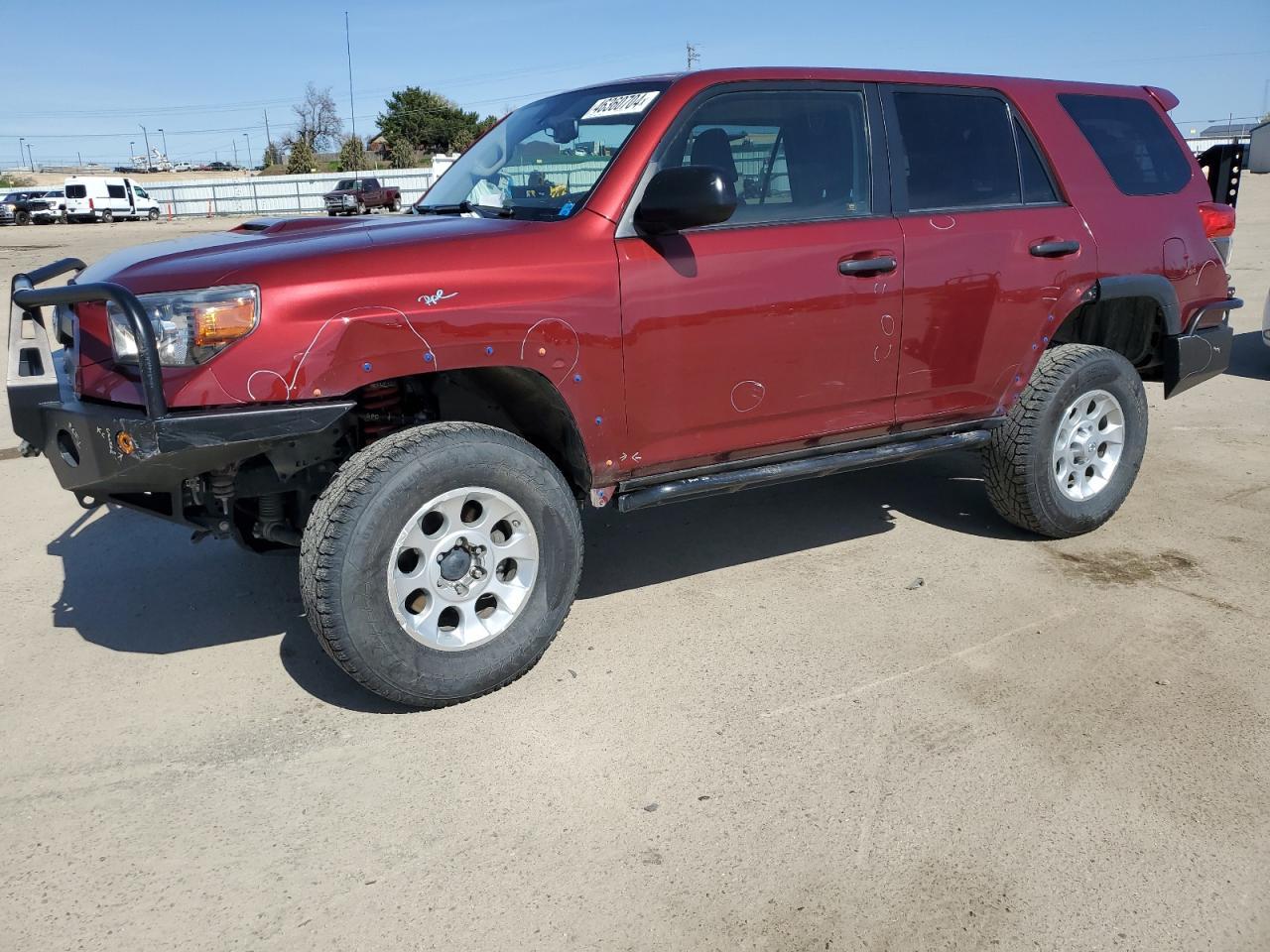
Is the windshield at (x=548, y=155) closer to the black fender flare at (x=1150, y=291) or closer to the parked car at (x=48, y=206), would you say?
the black fender flare at (x=1150, y=291)

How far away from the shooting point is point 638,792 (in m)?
2.83

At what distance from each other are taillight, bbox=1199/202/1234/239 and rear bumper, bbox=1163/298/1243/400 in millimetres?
339

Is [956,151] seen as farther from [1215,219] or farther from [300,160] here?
[300,160]

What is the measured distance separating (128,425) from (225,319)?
40 centimetres

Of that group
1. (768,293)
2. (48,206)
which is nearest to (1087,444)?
(768,293)

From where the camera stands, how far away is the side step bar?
3.62 meters

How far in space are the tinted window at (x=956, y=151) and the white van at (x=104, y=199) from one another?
146 ft

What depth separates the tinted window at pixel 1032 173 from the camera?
438cm

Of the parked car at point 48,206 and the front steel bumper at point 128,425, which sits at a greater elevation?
the parked car at point 48,206

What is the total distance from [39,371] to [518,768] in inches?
80.4

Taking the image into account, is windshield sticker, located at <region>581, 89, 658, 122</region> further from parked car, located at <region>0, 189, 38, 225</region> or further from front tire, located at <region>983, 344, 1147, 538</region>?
parked car, located at <region>0, 189, 38, 225</region>

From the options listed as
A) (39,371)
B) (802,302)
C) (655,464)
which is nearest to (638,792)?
(655,464)

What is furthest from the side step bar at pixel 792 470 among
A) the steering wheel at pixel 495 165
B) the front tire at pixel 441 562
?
the steering wheel at pixel 495 165

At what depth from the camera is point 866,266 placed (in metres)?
3.81
